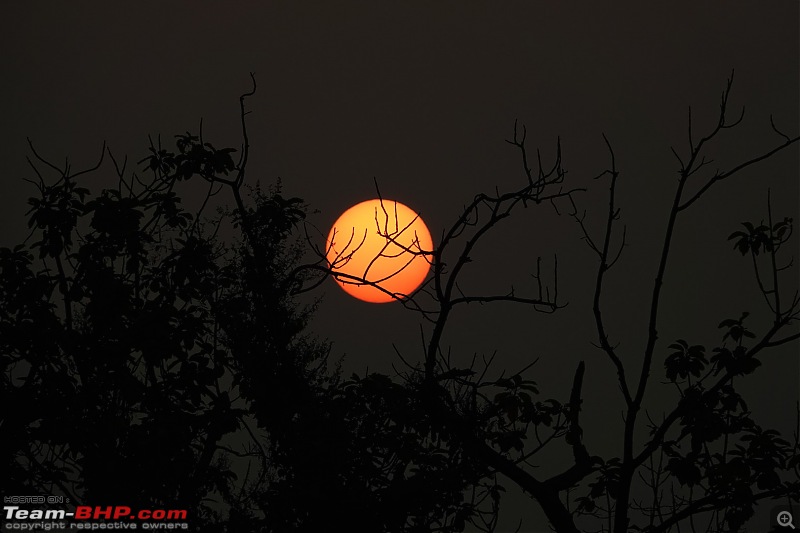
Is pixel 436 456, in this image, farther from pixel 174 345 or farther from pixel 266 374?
pixel 174 345

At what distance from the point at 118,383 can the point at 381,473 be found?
8.38 feet

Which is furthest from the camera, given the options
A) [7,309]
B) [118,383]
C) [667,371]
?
[7,309]

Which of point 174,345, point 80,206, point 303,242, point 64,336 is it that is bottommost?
point 174,345

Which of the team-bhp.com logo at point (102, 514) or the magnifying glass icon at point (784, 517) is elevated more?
the team-bhp.com logo at point (102, 514)

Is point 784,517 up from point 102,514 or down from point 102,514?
down

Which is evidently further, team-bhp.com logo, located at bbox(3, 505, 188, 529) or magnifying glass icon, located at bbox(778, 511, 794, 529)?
magnifying glass icon, located at bbox(778, 511, 794, 529)

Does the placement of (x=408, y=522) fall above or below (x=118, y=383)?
below

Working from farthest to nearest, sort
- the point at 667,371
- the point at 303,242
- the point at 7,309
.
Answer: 1. the point at 303,242
2. the point at 7,309
3. the point at 667,371

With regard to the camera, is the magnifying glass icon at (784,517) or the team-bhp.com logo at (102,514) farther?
the magnifying glass icon at (784,517)

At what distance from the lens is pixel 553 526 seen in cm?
682

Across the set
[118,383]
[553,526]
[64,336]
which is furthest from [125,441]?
[553,526]

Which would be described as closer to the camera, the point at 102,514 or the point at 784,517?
the point at 102,514

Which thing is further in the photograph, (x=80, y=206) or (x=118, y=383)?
(x=80, y=206)

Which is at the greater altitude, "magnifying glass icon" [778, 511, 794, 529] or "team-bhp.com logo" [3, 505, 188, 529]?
"team-bhp.com logo" [3, 505, 188, 529]
